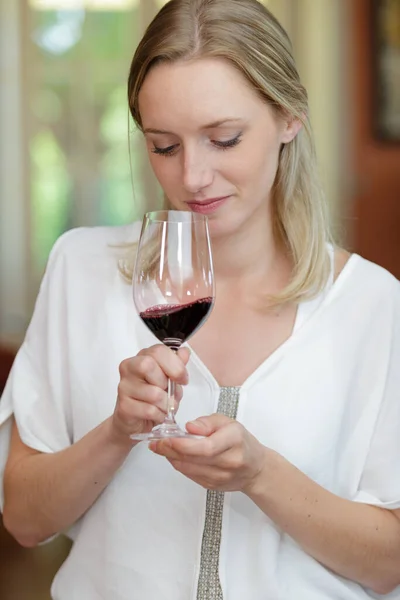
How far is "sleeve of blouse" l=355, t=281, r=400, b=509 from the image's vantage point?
5.63 ft

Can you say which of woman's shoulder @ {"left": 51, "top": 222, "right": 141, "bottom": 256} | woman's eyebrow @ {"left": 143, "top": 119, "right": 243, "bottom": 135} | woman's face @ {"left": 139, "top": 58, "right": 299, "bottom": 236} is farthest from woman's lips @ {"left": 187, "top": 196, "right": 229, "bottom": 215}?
woman's shoulder @ {"left": 51, "top": 222, "right": 141, "bottom": 256}

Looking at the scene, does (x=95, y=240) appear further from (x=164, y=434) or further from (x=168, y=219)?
(x=164, y=434)

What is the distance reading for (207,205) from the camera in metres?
1.63

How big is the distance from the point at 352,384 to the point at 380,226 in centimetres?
518

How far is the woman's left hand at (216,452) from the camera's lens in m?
1.31

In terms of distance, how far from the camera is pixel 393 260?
6.80m

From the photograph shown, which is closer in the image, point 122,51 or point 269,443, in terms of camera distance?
point 269,443

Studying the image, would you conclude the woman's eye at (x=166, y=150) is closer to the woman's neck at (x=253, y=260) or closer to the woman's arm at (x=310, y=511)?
the woman's neck at (x=253, y=260)

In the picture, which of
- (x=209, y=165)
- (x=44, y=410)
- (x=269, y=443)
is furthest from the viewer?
(x=44, y=410)

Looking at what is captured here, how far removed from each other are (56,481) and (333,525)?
474 mm

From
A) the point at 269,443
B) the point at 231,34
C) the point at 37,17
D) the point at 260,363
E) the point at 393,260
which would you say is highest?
the point at 37,17

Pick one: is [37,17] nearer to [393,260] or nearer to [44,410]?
[393,260]

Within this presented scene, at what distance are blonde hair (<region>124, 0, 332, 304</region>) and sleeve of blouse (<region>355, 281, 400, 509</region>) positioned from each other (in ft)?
0.71

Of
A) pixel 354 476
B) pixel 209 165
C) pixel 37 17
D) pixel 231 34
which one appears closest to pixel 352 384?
pixel 354 476
